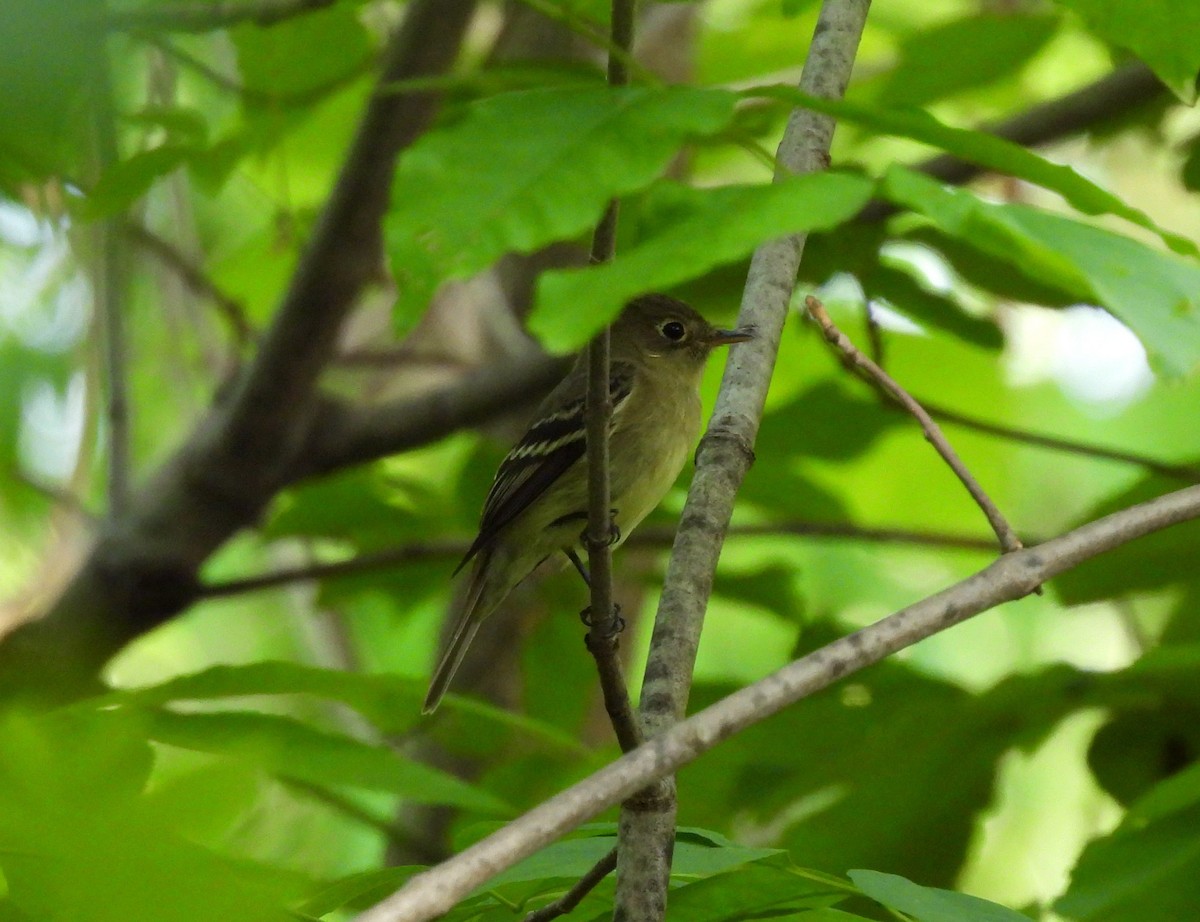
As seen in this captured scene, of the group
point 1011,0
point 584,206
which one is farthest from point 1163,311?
point 1011,0

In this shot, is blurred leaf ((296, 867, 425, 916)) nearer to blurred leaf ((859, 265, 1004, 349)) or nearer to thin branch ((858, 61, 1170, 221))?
blurred leaf ((859, 265, 1004, 349))

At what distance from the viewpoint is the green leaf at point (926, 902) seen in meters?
1.75

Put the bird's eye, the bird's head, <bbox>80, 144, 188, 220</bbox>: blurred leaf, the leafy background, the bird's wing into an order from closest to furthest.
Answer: the leafy background
<bbox>80, 144, 188, 220</bbox>: blurred leaf
the bird's wing
the bird's head
the bird's eye

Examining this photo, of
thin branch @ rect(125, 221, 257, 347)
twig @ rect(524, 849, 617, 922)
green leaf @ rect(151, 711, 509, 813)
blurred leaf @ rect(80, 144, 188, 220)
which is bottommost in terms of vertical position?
twig @ rect(524, 849, 617, 922)

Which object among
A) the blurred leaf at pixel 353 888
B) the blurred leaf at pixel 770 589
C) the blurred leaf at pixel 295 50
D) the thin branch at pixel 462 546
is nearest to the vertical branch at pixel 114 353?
the thin branch at pixel 462 546

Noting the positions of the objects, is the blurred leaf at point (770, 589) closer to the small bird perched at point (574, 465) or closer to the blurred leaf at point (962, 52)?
the small bird perched at point (574, 465)

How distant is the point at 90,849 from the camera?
1.16 m

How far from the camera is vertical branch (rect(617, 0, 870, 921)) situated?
2.37 metres

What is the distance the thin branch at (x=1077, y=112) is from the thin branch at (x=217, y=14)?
216cm

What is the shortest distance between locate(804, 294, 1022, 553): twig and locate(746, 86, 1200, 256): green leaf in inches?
25.4

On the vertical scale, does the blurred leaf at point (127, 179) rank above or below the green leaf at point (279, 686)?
above

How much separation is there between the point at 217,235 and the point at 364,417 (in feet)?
9.64

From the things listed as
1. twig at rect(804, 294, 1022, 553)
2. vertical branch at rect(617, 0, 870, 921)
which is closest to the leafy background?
vertical branch at rect(617, 0, 870, 921)

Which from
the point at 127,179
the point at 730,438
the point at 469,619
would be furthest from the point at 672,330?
the point at 127,179
